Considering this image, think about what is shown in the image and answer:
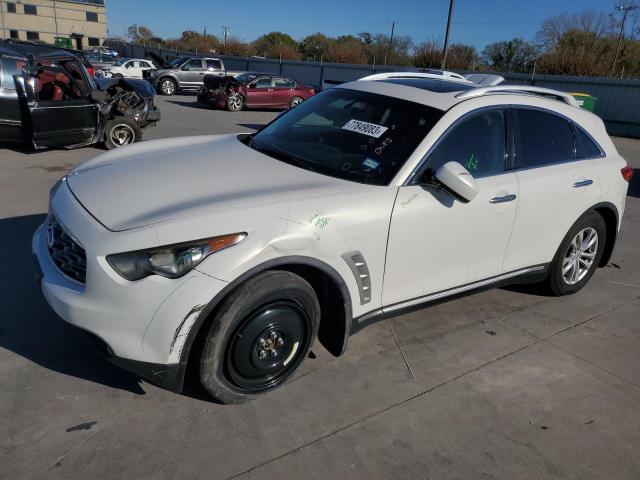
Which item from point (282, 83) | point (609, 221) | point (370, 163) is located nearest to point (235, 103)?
point (282, 83)

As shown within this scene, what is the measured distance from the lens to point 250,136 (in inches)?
159

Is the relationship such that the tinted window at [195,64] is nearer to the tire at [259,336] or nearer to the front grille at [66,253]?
the front grille at [66,253]

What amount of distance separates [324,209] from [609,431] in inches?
78.9

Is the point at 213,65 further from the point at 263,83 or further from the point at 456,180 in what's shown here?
the point at 456,180

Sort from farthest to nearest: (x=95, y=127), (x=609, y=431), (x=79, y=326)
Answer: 1. (x=95, y=127)
2. (x=609, y=431)
3. (x=79, y=326)

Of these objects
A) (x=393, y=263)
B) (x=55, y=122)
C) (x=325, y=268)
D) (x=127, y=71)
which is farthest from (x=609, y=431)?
(x=127, y=71)

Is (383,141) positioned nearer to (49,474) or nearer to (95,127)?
(49,474)

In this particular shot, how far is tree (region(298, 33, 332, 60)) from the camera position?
202 feet

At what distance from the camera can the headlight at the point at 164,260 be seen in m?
2.38

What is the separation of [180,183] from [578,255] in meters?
3.40

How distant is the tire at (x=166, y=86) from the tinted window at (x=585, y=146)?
2036 centimetres

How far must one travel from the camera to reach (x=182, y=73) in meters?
22.4

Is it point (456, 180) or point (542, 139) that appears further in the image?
point (542, 139)

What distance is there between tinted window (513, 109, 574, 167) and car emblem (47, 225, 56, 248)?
9.89 feet
